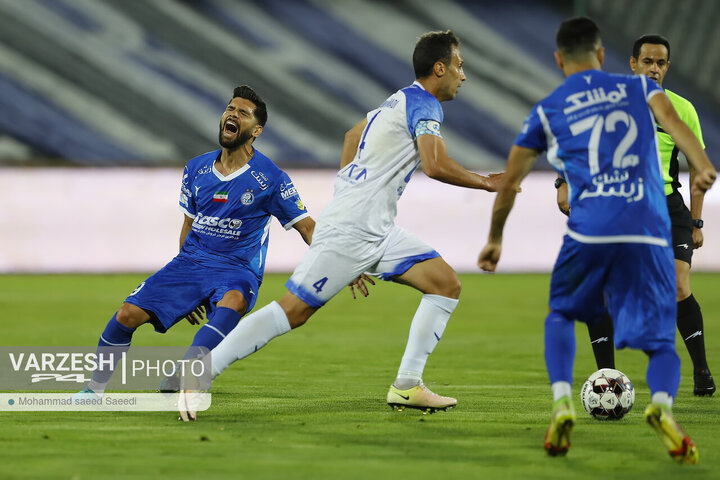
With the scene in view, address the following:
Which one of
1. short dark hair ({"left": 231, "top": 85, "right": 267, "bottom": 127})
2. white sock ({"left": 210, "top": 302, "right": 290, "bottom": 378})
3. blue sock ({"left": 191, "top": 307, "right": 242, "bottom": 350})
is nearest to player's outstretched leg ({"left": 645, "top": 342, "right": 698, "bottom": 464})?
white sock ({"left": 210, "top": 302, "right": 290, "bottom": 378})

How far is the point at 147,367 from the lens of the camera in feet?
24.6

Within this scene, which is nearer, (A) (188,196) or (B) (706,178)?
(B) (706,178)

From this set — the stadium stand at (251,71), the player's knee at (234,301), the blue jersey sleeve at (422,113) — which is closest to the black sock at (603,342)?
the blue jersey sleeve at (422,113)

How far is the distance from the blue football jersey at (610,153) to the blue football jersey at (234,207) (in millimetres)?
2197

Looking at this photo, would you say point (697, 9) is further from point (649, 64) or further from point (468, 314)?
point (649, 64)

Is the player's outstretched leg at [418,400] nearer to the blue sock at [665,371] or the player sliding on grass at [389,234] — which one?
the player sliding on grass at [389,234]

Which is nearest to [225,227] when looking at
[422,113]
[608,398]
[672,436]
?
[422,113]

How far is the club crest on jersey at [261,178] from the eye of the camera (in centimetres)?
645

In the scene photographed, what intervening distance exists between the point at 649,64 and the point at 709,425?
2.21 m

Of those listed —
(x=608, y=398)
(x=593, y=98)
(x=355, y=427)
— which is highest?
(x=593, y=98)

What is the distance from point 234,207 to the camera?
6.41 metres

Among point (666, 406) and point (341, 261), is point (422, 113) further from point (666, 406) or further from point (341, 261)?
point (666, 406)

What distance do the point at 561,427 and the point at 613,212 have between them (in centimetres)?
87

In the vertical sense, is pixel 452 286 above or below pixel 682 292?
below
